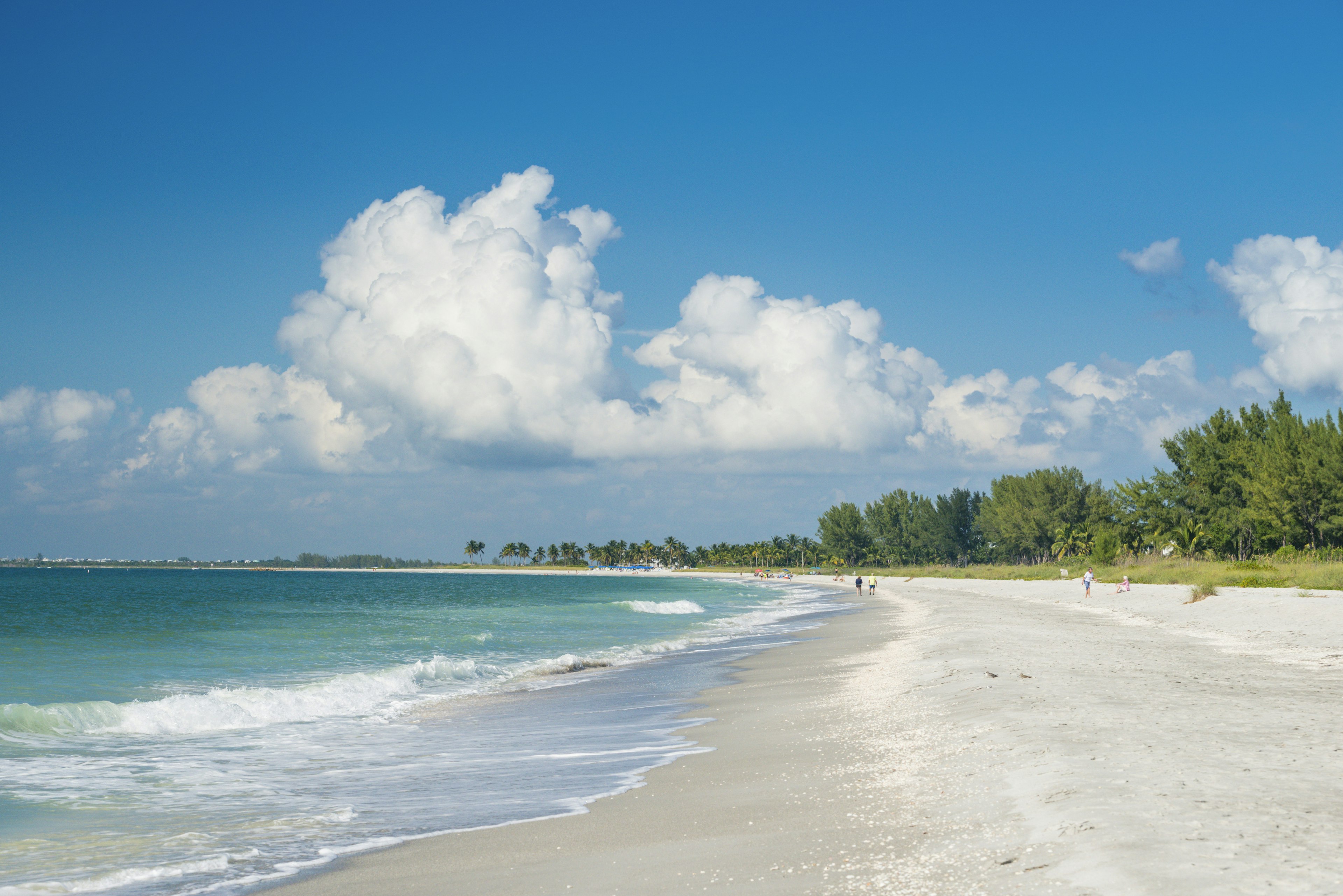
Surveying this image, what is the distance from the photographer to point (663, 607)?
2350 inches

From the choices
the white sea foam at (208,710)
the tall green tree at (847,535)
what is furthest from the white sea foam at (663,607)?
the tall green tree at (847,535)

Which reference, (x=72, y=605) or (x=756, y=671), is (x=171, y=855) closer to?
(x=756, y=671)

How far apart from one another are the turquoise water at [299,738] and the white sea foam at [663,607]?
16043 mm

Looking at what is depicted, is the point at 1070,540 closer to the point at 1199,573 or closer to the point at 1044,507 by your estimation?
the point at 1044,507

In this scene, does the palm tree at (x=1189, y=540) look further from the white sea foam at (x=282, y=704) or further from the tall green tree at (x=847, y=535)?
the tall green tree at (x=847, y=535)

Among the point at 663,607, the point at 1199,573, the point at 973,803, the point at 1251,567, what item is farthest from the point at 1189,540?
the point at 973,803

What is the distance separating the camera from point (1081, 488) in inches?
4434

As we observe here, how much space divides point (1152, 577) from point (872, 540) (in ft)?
386

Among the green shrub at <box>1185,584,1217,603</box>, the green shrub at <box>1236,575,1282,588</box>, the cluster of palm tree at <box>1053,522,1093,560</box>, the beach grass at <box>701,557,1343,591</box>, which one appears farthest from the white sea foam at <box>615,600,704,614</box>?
the cluster of palm tree at <box>1053,522,1093,560</box>

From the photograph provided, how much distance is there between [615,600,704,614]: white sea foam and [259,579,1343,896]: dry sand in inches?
1649

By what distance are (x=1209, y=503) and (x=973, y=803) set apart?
78281 millimetres

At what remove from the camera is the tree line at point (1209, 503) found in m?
59.4

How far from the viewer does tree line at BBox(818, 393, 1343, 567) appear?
5944 centimetres

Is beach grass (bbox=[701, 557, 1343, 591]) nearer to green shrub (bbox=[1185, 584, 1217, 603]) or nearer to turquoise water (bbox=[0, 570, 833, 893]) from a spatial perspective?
green shrub (bbox=[1185, 584, 1217, 603])
